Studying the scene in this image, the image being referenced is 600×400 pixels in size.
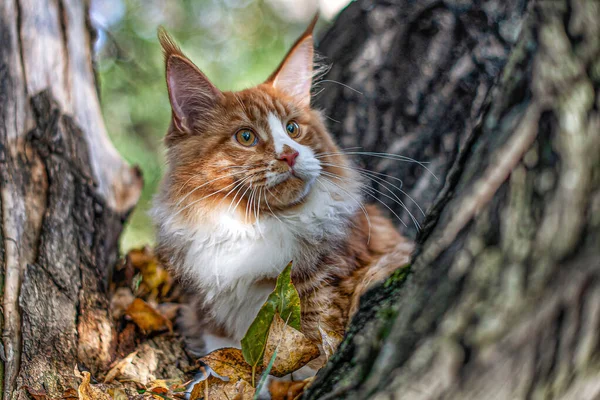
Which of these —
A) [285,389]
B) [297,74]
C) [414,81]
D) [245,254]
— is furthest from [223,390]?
[414,81]

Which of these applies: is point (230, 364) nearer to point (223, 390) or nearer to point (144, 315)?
point (223, 390)

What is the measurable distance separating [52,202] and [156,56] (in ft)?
7.31

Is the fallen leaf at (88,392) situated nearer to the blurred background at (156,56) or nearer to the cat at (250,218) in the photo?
the cat at (250,218)

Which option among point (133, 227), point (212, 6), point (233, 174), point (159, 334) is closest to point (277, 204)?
point (233, 174)

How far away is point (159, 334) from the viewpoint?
2.25 metres

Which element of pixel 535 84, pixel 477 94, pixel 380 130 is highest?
pixel 477 94

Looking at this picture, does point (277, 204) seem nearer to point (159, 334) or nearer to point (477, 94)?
point (159, 334)

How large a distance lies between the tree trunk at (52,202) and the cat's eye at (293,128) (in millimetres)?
953

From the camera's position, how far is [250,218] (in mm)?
2068

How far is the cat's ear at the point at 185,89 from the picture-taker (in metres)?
2.10

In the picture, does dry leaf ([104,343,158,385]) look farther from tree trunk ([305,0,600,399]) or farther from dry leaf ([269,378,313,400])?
tree trunk ([305,0,600,399])

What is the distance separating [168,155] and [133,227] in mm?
2423

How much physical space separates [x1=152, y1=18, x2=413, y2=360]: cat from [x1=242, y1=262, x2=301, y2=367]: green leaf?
36cm

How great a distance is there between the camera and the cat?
79.0 inches
